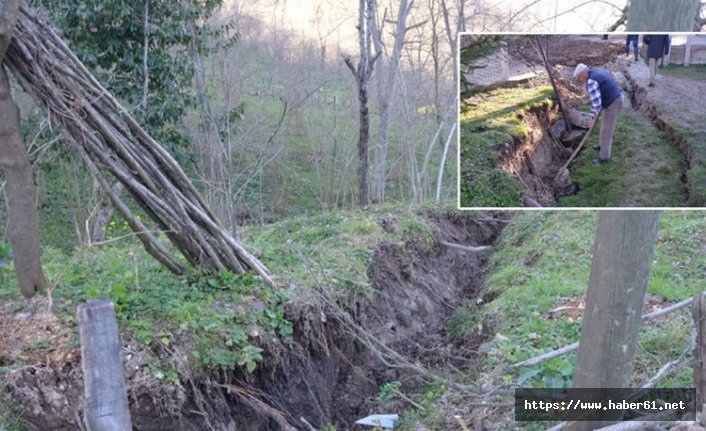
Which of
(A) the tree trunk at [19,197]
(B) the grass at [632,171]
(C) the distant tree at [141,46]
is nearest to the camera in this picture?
(B) the grass at [632,171]

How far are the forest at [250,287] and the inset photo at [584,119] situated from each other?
170 mm

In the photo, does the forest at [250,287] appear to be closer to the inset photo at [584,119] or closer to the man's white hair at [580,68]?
the inset photo at [584,119]

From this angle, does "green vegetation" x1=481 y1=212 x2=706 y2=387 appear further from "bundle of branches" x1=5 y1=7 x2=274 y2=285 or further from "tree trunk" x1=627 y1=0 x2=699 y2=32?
"tree trunk" x1=627 y1=0 x2=699 y2=32

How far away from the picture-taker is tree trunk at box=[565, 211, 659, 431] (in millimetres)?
3799

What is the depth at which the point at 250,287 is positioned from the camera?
6660 mm

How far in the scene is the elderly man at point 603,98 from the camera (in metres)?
2.69

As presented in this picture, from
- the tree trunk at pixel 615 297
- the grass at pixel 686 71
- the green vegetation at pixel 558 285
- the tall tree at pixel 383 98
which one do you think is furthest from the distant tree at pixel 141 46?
the grass at pixel 686 71

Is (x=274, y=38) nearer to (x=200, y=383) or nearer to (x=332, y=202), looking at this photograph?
(x=332, y=202)

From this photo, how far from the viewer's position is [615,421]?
14.5 feet

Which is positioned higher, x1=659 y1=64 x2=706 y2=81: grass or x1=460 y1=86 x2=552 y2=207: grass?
x1=659 y1=64 x2=706 y2=81: grass

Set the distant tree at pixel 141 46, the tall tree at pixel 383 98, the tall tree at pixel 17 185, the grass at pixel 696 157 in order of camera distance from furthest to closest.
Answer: the tall tree at pixel 383 98 < the distant tree at pixel 141 46 < the tall tree at pixel 17 185 < the grass at pixel 696 157

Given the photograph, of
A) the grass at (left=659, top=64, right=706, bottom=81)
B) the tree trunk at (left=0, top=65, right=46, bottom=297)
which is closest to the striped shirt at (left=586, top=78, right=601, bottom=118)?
the grass at (left=659, top=64, right=706, bottom=81)

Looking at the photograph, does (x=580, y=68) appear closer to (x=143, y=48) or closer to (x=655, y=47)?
(x=655, y=47)

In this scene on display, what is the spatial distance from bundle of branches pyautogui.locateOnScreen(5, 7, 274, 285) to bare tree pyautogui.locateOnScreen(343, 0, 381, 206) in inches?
197
